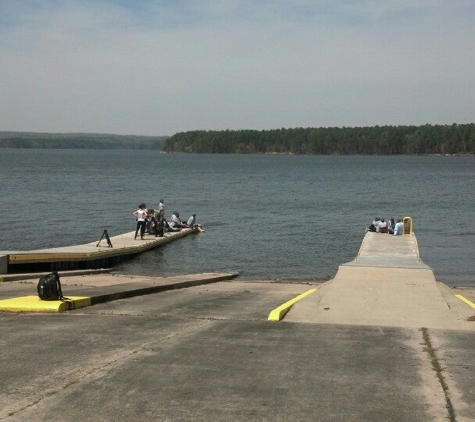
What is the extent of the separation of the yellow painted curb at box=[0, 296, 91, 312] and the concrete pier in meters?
8.36

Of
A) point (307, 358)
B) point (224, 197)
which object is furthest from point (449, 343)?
point (224, 197)

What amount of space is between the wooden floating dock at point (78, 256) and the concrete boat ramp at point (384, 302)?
29.8 feet

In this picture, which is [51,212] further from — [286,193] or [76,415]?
[76,415]

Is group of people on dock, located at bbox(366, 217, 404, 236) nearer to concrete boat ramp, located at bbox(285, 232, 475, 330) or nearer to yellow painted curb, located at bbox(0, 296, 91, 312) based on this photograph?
concrete boat ramp, located at bbox(285, 232, 475, 330)

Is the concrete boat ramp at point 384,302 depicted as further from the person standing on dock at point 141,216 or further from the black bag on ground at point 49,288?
the person standing on dock at point 141,216

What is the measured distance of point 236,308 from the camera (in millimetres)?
12484

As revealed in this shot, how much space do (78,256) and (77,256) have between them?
0.07 metres

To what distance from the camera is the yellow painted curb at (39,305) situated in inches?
437

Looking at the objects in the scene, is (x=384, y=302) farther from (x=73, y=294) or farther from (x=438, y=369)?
(x=73, y=294)

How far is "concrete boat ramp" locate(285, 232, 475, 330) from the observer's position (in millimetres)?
10766

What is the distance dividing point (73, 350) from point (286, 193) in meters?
71.2

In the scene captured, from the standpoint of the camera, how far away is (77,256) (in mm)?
24641

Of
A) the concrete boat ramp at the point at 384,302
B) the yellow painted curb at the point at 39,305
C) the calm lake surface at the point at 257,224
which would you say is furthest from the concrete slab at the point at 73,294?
the calm lake surface at the point at 257,224

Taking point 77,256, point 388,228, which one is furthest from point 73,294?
point 388,228
